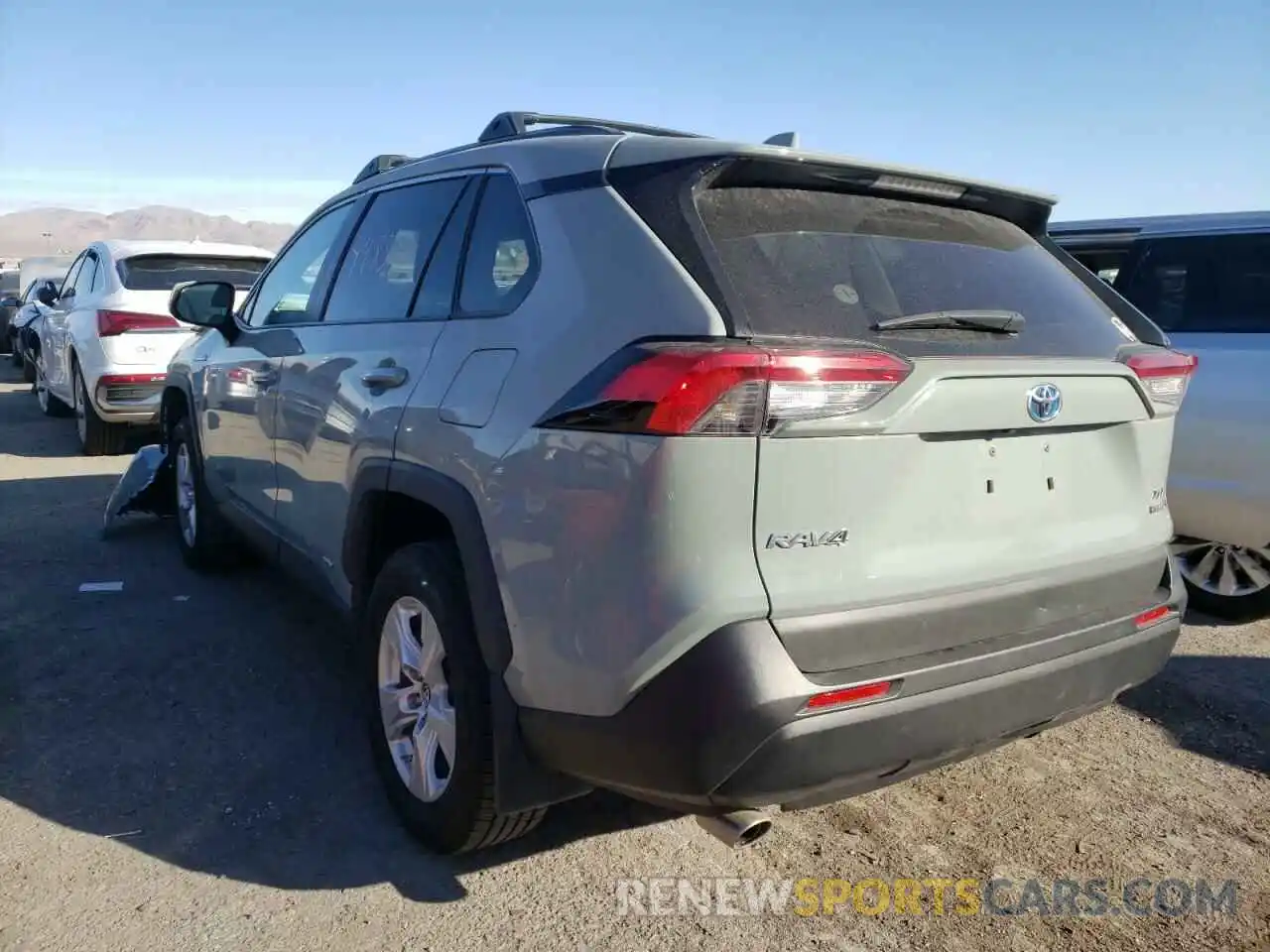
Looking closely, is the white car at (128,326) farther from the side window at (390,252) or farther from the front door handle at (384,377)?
the front door handle at (384,377)

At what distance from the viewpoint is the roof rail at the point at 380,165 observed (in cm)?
375

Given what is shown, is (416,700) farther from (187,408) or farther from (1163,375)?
(187,408)

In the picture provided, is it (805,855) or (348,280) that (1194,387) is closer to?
(805,855)

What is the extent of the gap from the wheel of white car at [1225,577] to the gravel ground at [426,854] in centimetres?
45

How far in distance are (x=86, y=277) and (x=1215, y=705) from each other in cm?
946

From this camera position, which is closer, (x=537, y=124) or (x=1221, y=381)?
(x=537, y=124)

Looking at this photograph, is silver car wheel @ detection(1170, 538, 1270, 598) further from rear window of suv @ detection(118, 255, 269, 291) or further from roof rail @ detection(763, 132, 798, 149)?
rear window of suv @ detection(118, 255, 269, 291)

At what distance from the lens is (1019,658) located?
90.7 inches

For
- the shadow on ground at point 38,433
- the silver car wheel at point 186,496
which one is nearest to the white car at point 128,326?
the shadow on ground at point 38,433

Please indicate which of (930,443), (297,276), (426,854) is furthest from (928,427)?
(297,276)

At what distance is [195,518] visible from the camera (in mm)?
5160

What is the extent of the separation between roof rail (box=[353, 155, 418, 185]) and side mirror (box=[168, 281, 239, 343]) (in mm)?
1061

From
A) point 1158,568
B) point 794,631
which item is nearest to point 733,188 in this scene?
point 794,631

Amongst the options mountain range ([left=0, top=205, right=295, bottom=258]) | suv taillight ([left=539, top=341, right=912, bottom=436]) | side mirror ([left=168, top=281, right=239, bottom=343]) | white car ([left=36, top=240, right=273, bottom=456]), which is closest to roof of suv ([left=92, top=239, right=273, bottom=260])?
white car ([left=36, top=240, right=273, bottom=456])
